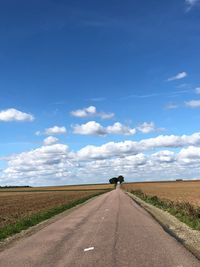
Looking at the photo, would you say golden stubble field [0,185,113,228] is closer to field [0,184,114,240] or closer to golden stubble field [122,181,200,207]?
field [0,184,114,240]

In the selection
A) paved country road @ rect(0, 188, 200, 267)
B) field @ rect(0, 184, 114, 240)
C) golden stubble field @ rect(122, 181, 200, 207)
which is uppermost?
golden stubble field @ rect(122, 181, 200, 207)

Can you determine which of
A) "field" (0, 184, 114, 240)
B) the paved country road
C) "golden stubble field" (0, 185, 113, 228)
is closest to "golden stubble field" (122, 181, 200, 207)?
"field" (0, 184, 114, 240)

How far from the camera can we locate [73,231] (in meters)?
20.2

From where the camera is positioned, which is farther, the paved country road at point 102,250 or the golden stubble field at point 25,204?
the golden stubble field at point 25,204

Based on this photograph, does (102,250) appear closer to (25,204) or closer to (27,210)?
(27,210)

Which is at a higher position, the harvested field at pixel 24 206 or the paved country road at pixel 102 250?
the harvested field at pixel 24 206

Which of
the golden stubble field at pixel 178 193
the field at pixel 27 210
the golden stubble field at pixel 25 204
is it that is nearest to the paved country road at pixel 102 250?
the field at pixel 27 210

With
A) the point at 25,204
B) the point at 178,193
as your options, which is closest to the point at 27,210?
the point at 25,204

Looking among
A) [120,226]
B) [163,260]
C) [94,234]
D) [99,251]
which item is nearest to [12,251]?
[99,251]

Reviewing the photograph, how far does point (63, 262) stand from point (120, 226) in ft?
31.7

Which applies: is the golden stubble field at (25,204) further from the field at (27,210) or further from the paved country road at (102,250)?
the paved country road at (102,250)

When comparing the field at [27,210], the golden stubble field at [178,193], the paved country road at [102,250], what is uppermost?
the golden stubble field at [178,193]

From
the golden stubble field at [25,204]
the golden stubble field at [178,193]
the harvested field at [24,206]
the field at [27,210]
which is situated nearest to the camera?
the field at [27,210]

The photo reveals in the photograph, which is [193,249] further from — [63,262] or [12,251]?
[12,251]
